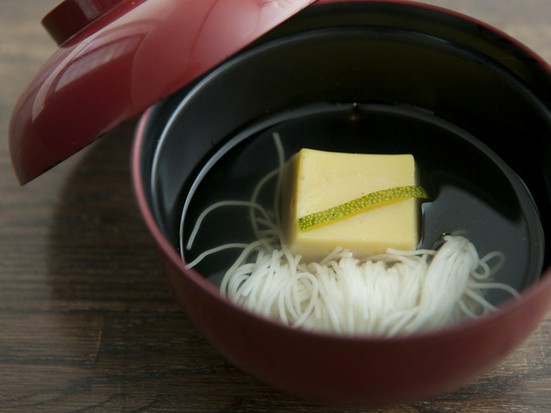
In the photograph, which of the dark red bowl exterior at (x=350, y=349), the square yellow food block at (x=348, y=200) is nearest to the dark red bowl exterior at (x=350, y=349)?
the dark red bowl exterior at (x=350, y=349)

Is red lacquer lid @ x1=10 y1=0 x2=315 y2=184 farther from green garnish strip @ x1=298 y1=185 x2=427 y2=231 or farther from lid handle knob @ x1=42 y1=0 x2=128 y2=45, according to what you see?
green garnish strip @ x1=298 y1=185 x2=427 y2=231

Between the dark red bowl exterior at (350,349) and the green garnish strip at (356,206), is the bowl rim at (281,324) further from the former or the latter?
the green garnish strip at (356,206)

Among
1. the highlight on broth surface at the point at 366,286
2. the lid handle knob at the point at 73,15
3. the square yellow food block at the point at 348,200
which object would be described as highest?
the lid handle knob at the point at 73,15

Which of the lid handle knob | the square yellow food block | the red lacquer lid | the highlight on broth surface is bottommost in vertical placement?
the highlight on broth surface

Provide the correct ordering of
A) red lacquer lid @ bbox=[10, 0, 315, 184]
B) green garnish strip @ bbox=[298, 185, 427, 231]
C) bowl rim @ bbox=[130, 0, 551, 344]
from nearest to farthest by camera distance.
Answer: bowl rim @ bbox=[130, 0, 551, 344] → red lacquer lid @ bbox=[10, 0, 315, 184] → green garnish strip @ bbox=[298, 185, 427, 231]

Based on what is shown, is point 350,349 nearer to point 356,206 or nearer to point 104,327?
point 356,206

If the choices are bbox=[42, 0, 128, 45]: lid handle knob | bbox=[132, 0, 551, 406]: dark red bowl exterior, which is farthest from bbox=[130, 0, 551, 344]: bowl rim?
bbox=[42, 0, 128, 45]: lid handle knob
